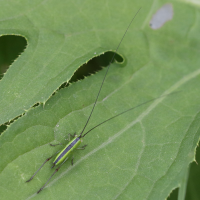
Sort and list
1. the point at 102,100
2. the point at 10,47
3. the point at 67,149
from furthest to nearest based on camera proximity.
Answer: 1. the point at 10,47
2. the point at 102,100
3. the point at 67,149

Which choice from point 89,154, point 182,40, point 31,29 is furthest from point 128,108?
point 31,29

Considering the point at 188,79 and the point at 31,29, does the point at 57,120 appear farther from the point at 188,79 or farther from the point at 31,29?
the point at 188,79

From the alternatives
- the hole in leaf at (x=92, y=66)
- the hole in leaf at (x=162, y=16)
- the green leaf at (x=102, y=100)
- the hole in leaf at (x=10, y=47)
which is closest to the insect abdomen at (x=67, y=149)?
the green leaf at (x=102, y=100)

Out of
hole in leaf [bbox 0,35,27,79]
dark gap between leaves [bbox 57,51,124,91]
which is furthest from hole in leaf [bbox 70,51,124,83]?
hole in leaf [bbox 0,35,27,79]

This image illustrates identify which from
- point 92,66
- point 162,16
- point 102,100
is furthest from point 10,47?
point 162,16

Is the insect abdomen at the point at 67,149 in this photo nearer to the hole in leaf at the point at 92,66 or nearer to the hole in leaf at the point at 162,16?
the hole in leaf at the point at 92,66

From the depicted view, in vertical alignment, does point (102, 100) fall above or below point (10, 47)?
below

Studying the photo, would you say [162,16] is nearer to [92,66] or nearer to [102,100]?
[92,66]
